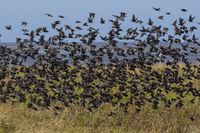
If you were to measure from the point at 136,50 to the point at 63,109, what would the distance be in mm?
2629

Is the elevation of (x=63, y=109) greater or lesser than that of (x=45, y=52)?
lesser

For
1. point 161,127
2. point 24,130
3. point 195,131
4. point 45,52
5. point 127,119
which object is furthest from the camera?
point 45,52

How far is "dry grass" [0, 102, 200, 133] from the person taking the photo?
43.7 feet

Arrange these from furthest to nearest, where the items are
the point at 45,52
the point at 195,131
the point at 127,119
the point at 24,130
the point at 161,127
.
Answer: the point at 45,52 < the point at 127,119 < the point at 161,127 < the point at 195,131 < the point at 24,130

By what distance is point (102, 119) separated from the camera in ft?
49.4

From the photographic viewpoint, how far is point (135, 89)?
51.9 ft

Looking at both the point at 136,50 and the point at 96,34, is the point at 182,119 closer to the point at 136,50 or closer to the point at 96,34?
the point at 136,50

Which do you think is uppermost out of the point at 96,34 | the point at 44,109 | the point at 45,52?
the point at 96,34

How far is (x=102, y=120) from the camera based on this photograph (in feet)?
49.2

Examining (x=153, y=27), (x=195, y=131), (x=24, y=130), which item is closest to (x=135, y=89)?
(x=153, y=27)

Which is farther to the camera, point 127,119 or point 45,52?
point 45,52

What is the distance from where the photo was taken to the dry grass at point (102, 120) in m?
13.3

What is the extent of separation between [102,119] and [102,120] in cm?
6

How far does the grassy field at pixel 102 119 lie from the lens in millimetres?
13328
